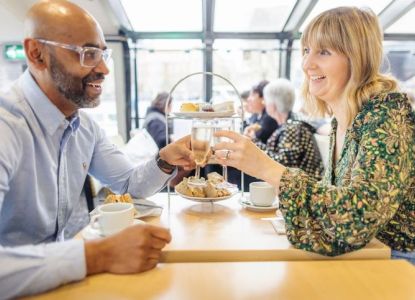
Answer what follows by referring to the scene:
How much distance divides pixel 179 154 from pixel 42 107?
51cm

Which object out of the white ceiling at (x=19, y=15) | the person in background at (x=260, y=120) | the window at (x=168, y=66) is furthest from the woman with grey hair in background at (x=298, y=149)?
the window at (x=168, y=66)

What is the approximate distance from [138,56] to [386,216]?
13.8 feet

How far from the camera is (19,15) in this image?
10.7 ft

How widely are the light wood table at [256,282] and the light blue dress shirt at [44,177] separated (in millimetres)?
81

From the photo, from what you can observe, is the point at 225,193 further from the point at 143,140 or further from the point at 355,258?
the point at 143,140

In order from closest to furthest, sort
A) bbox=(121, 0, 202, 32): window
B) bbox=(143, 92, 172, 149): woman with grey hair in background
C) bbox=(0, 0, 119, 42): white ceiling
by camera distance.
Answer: bbox=(0, 0, 119, 42): white ceiling, bbox=(143, 92, 172, 149): woman with grey hair in background, bbox=(121, 0, 202, 32): window

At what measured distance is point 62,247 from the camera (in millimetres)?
792

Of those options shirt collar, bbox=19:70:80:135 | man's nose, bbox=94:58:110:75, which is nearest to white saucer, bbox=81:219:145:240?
shirt collar, bbox=19:70:80:135

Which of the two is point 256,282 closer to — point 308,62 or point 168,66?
point 308,62

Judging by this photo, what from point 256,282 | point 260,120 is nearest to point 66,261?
point 256,282

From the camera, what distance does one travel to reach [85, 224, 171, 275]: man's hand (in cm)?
82

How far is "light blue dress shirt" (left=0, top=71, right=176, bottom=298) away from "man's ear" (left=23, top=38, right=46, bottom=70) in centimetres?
5

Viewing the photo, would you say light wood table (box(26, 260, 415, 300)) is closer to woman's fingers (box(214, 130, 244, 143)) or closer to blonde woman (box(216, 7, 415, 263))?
blonde woman (box(216, 7, 415, 263))

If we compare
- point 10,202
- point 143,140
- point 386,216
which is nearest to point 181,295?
point 386,216
